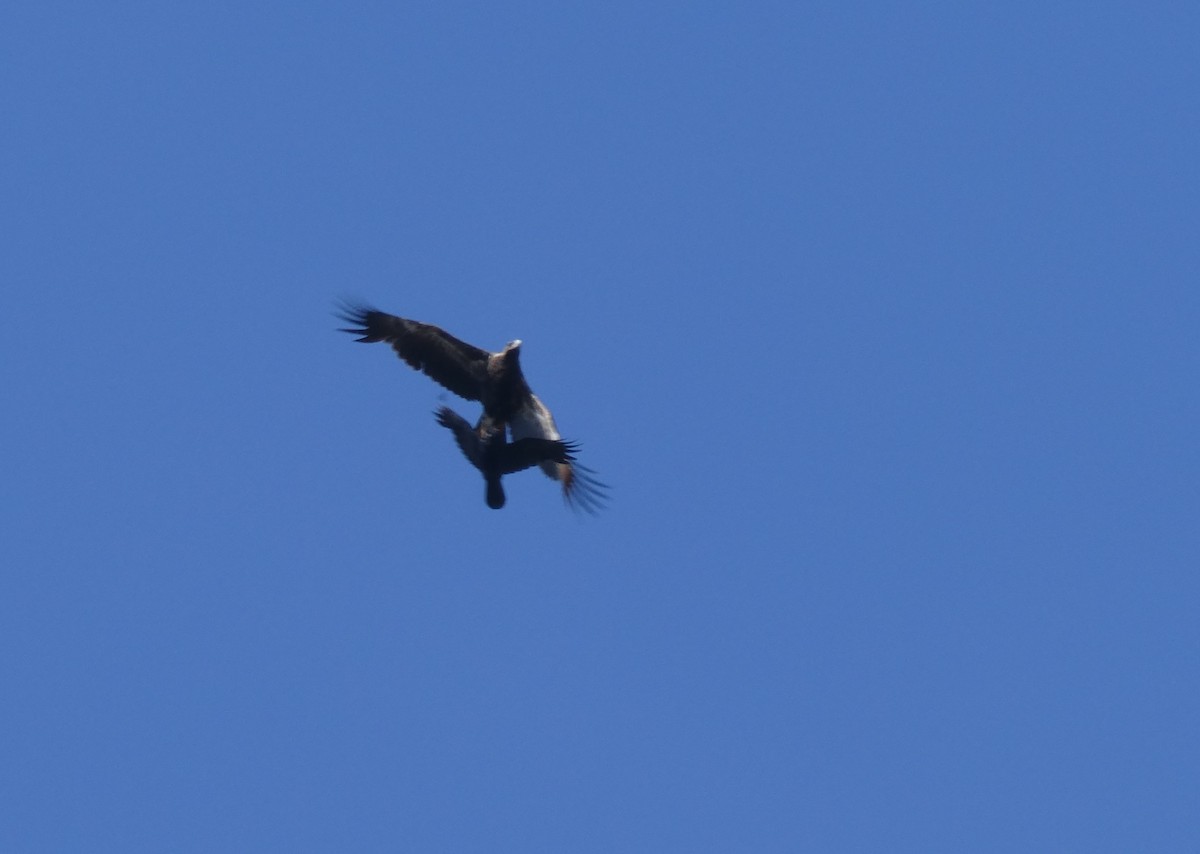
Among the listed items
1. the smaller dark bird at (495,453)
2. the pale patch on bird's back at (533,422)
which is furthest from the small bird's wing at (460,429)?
the pale patch on bird's back at (533,422)

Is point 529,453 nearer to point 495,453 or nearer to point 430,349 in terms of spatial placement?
Result: point 495,453

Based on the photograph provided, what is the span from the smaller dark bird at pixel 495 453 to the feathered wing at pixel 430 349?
1910 millimetres

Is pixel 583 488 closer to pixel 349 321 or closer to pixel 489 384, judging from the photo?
pixel 489 384

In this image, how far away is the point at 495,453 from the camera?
16.7m

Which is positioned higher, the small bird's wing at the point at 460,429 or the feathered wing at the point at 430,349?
the feathered wing at the point at 430,349

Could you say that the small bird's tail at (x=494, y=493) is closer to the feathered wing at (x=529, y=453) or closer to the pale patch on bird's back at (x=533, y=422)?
the feathered wing at (x=529, y=453)

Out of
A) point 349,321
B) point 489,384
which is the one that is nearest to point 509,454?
point 489,384

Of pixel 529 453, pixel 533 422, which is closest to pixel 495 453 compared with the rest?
pixel 529 453

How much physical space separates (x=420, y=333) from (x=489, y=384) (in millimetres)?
1206

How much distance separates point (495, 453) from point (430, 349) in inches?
104

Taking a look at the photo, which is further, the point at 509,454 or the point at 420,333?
the point at 420,333

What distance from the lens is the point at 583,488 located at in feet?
63.3

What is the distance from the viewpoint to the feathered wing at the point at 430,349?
1859 centimetres

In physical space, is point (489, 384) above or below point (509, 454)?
above
